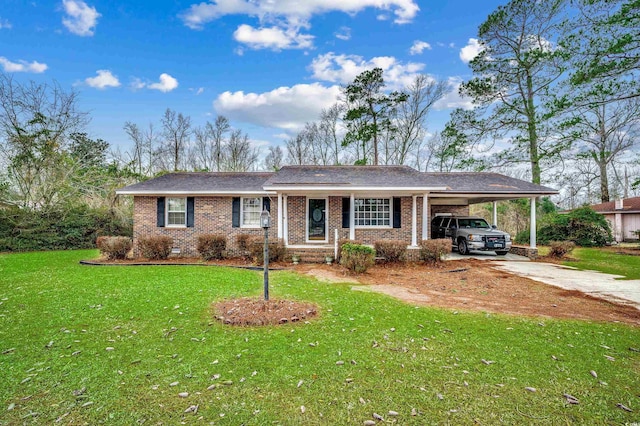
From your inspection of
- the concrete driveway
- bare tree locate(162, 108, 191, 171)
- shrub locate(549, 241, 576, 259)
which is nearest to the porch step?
the concrete driveway

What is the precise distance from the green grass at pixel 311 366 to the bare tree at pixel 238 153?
23.4 metres

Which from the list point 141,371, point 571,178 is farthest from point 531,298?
point 571,178

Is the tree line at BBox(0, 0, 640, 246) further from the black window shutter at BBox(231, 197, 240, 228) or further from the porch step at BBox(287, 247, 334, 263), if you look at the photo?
the porch step at BBox(287, 247, 334, 263)

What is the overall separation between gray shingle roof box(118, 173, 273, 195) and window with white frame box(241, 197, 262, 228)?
625mm

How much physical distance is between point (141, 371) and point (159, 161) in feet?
85.9

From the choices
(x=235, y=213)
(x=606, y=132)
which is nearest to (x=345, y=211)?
(x=235, y=213)

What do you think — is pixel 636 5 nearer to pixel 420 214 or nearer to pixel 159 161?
pixel 420 214

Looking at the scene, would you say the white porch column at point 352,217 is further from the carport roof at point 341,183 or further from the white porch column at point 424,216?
the white porch column at point 424,216

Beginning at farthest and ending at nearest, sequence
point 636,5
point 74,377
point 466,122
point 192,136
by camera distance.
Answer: point 192,136 → point 466,122 → point 636,5 → point 74,377

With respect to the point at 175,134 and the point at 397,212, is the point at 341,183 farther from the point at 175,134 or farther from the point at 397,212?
the point at 175,134

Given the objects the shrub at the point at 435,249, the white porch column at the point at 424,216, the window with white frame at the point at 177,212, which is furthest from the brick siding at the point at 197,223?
the white porch column at the point at 424,216

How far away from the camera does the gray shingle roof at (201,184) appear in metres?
12.3

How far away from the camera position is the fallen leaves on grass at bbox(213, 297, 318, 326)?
15.3 ft

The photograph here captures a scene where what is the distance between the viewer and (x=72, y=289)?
673 cm
